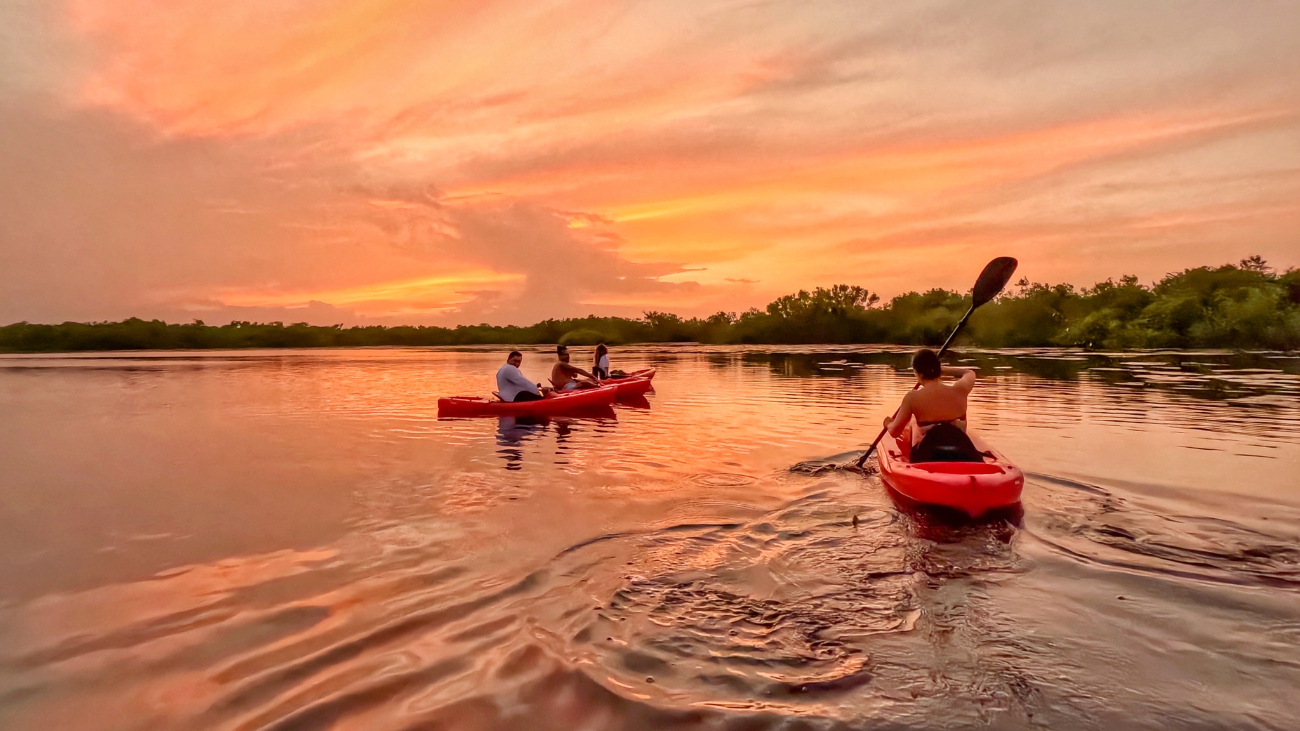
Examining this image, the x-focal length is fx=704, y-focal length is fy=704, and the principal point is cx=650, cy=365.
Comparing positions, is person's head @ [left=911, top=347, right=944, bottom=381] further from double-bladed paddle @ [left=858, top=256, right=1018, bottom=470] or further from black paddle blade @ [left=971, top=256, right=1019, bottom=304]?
black paddle blade @ [left=971, top=256, right=1019, bottom=304]

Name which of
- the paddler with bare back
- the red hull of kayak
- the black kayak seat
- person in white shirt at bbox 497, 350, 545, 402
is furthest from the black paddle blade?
the red hull of kayak

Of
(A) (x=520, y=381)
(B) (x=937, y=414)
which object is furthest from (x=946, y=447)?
(A) (x=520, y=381)

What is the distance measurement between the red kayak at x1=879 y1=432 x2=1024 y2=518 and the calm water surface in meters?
0.26

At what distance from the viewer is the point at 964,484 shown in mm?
5984

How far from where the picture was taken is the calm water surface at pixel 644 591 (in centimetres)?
325

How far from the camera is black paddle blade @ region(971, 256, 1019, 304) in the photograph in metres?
10.9

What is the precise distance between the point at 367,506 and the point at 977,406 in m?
12.8

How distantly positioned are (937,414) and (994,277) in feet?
16.7

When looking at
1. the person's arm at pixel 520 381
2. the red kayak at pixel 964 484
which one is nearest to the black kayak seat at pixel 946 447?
the red kayak at pixel 964 484

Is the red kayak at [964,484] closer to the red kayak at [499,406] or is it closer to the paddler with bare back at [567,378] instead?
the red kayak at [499,406]

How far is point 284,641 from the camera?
3.95 m

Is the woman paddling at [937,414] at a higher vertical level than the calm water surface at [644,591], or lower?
higher

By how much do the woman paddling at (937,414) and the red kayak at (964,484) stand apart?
238 millimetres

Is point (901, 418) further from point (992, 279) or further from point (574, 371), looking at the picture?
point (574, 371)
